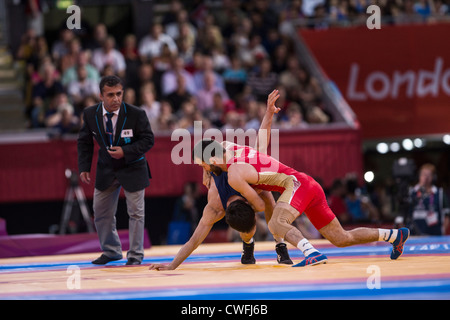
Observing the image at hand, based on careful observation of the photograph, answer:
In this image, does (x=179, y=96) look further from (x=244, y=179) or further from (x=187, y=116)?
(x=244, y=179)

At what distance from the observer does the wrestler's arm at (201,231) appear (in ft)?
17.7

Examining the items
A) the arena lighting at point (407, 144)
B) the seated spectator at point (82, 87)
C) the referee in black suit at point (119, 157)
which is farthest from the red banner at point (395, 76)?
the referee in black suit at point (119, 157)

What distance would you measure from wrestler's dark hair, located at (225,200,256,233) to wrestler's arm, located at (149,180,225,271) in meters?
0.25

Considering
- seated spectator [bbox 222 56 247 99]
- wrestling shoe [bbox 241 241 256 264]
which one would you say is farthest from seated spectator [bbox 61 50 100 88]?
wrestling shoe [bbox 241 241 256 264]

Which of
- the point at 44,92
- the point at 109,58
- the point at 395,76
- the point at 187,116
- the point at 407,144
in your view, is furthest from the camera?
the point at 407,144

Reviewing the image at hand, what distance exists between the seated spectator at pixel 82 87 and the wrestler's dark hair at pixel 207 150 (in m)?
6.06

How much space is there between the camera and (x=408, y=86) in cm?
1258

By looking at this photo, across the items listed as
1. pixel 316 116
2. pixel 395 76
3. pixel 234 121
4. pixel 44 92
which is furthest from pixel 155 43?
pixel 395 76

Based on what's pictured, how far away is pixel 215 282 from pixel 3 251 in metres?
4.64

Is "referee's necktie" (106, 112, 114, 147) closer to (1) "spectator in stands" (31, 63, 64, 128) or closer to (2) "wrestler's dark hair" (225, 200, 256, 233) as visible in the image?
(2) "wrestler's dark hair" (225, 200, 256, 233)

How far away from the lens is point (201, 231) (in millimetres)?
5484

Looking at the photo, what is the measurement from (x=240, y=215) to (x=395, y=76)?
7.97 metres

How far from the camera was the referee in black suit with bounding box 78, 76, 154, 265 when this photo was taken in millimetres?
6211

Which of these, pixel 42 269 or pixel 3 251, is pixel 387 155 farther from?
pixel 42 269
